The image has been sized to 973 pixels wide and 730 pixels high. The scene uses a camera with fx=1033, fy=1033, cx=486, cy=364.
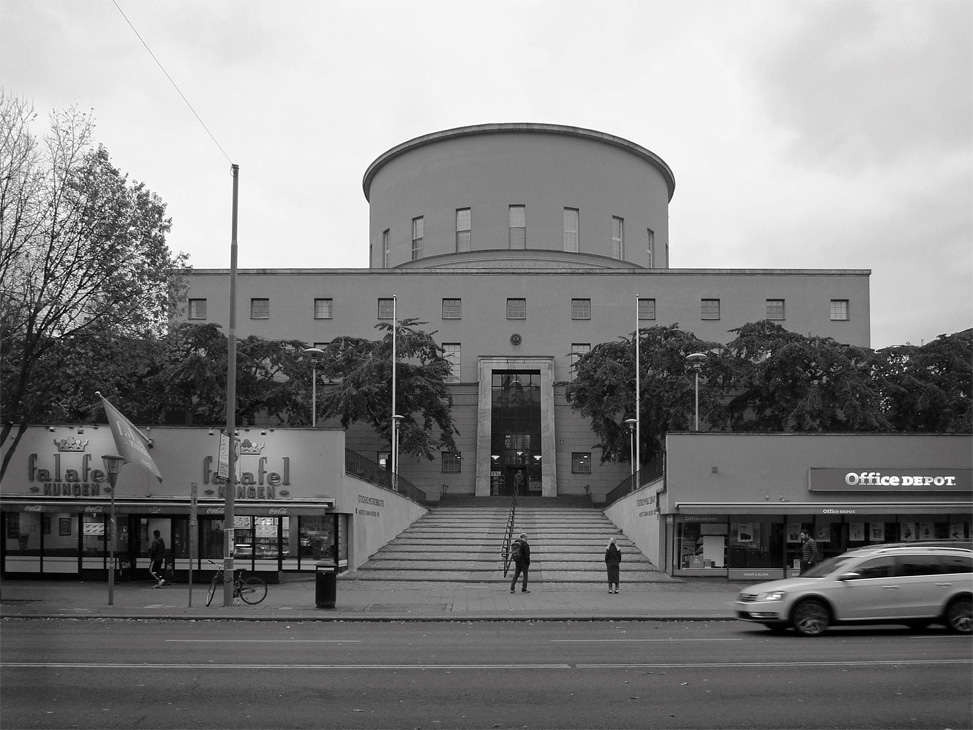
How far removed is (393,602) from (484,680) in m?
13.6

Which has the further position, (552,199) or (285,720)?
(552,199)

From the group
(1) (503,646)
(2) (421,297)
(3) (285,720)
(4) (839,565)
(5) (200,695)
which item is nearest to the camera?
(3) (285,720)

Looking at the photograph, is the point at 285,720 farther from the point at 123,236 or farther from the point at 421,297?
the point at 421,297

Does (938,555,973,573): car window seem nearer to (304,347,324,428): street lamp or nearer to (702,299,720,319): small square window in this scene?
(304,347,324,428): street lamp

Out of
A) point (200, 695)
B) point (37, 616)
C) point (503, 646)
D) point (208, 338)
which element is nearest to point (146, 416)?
point (208, 338)

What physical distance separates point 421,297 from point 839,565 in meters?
43.7

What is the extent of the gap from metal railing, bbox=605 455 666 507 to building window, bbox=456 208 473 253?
24.4m

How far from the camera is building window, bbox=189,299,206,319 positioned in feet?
200

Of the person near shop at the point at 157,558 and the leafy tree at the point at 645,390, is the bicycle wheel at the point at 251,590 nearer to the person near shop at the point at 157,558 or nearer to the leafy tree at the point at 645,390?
the person near shop at the point at 157,558

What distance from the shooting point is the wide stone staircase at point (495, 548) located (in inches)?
1296

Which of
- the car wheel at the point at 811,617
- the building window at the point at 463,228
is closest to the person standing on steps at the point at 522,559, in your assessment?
the car wheel at the point at 811,617

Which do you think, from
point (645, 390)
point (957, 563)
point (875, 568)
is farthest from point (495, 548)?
point (957, 563)

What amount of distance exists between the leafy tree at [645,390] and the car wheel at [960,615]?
28645 mm

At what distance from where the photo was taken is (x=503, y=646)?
669 inches
